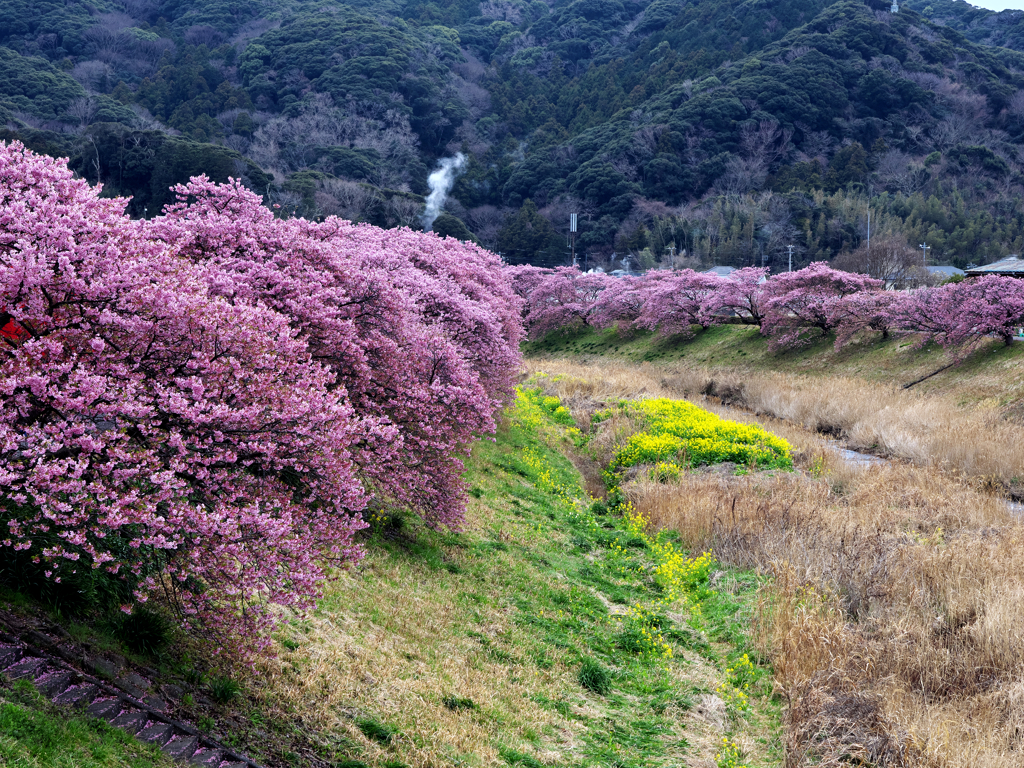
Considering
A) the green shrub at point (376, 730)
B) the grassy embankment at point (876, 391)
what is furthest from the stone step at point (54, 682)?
the grassy embankment at point (876, 391)

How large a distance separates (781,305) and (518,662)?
30.2 metres

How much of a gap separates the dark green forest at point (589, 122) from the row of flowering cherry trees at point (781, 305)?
19338 millimetres

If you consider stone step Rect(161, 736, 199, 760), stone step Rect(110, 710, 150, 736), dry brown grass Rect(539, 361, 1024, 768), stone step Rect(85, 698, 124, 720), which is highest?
stone step Rect(85, 698, 124, 720)

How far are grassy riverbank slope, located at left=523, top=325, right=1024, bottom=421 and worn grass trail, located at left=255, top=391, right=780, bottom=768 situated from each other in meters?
15.8

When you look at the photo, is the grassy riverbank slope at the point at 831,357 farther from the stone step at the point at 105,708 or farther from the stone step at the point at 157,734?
the stone step at the point at 105,708

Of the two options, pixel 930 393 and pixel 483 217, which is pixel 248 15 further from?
pixel 930 393

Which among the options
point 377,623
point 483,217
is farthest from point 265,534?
point 483,217

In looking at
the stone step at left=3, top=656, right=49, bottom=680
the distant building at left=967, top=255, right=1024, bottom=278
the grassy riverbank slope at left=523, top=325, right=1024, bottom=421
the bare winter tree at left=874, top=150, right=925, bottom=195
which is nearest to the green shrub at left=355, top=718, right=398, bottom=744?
the stone step at left=3, top=656, right=49, bottom=680

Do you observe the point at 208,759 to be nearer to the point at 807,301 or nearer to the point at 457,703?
the point at 457,703

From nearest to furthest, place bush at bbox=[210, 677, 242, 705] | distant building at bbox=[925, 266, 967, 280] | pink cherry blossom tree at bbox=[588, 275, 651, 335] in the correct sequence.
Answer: bush at bbox=[210, 677, 242, 705] → pink cherry blossom tree at bbox=[588, 275, 651, 335] → distant building at bbox=[925, 266, 967, 280]

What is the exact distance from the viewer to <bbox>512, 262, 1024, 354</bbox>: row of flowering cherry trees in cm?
2603

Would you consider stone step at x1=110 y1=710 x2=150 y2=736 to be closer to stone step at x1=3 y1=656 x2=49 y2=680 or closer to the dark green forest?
stone step at x1=3 y1=656 x2=49 y2=680

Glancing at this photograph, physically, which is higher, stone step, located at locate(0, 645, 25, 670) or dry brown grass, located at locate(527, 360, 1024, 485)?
stone step, located at locate(0, 645, 25, 670)

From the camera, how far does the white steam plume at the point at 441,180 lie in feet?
236
